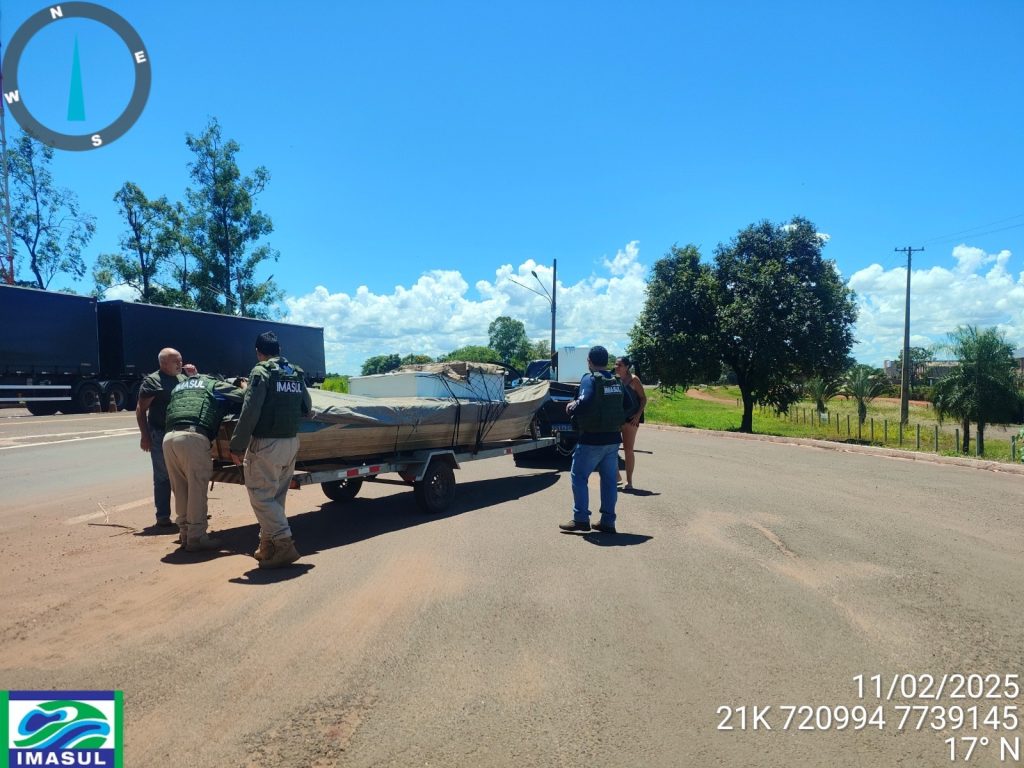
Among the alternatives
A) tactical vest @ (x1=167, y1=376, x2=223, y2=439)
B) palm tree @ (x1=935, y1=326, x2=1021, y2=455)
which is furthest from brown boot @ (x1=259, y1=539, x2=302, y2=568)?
palm tree @ (x1=935, y1=326, x2=1021, y2=455)

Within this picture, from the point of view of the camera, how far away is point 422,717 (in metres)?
3.18

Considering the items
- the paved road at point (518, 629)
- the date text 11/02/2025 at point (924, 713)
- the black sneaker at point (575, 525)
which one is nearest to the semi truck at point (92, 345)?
the paved road at point (518, 629)

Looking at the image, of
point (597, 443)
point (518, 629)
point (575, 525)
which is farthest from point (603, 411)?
point (518, 629)

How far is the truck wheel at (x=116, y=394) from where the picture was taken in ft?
81.0

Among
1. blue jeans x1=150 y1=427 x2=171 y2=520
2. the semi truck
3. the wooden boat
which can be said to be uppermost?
the semi truck

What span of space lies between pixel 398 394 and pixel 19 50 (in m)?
11.9

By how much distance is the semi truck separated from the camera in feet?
69.4

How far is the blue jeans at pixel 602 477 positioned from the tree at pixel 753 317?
779 inches

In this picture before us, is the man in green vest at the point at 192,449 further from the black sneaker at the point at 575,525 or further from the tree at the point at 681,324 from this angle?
the tree at the point at 681,324

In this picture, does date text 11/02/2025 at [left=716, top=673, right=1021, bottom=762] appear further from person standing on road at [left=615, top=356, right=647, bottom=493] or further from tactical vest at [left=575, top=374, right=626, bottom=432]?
person standing on road at [left=615, top=356, right=647, bottom=493]

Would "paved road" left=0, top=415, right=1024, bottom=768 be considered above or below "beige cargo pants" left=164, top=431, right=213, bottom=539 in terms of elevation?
below

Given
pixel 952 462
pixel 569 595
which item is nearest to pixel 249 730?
pixel 569 595

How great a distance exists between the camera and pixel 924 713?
10.6ft

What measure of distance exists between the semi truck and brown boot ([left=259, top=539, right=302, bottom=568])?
2029cm
